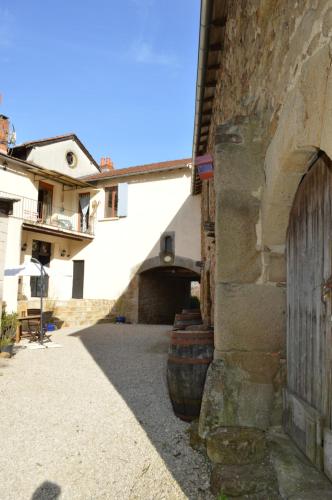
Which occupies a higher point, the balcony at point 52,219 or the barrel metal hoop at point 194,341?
the balcony at point 52,219

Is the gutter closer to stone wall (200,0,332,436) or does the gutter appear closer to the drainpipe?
the drainpipe

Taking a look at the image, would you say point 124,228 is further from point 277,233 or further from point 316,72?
point 316,72

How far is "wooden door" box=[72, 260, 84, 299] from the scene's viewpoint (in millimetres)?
15930

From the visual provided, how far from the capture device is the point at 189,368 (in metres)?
3.31

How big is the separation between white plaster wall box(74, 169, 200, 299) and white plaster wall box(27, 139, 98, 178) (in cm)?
248

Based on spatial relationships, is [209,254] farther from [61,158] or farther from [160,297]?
[61,158]

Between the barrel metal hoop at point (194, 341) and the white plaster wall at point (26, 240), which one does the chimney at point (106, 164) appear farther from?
the barrel metal hoop at point (194, 341)

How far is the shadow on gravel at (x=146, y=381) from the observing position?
9.27ft

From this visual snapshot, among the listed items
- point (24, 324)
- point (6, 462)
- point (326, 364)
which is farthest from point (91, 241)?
point (326, 364)

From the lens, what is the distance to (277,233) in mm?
2770

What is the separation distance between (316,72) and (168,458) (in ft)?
8.83

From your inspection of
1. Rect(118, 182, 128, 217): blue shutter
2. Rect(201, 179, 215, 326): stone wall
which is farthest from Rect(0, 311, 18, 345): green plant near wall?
Rect(118, 182, 128, 217): blue shutter

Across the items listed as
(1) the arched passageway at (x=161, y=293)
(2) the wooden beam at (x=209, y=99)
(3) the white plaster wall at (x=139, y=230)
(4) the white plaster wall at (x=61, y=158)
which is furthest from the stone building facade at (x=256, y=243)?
(4) the white plaster wall at (x=61, y=158)

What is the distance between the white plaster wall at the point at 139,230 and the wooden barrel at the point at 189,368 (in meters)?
9.93
